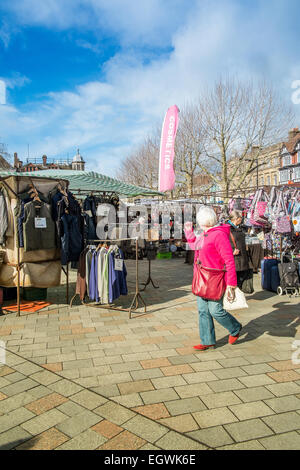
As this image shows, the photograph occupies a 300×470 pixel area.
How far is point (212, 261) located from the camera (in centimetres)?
376

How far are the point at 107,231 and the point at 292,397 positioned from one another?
5739 mm

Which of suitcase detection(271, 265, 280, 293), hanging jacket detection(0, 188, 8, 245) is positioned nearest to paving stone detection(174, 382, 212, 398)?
hanging jacket detection(0, 188, 8, 245)

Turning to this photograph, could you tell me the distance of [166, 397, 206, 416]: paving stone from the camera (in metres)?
2.73

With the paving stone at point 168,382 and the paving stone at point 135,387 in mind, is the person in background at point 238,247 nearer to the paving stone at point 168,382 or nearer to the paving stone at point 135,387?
the paving stone at point 168,382

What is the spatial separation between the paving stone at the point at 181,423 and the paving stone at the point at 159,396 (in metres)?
0.29

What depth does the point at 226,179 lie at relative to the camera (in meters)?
21.8

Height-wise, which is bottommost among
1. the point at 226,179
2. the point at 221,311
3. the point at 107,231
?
the point at 221,311

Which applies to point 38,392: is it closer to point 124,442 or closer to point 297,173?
point 124,442

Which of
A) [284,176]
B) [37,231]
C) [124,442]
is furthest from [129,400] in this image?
[284,176]

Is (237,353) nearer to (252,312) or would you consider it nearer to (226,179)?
(252,312)

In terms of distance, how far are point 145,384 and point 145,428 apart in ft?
2.35

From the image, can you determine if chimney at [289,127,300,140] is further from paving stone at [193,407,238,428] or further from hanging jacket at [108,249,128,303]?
paving stone at [193,407,238,428]

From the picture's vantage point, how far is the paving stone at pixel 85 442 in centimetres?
229
